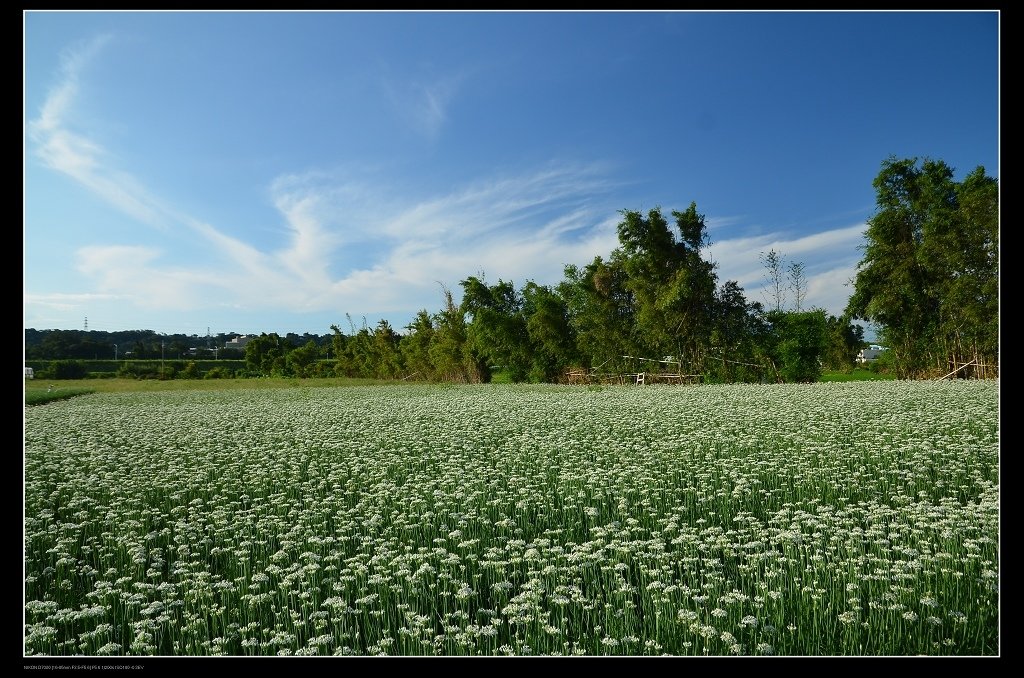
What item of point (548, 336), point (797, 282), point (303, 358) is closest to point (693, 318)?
point (548, 336)

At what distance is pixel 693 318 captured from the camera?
18.9 m

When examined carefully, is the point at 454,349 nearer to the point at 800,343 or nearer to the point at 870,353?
the point at 800,343

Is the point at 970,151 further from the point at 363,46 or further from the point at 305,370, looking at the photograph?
the point at 305,370

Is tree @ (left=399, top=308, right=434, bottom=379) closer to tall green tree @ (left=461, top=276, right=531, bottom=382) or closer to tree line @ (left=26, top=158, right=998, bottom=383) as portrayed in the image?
tree line @ (left=26, top=158, right=998, bottom=383)

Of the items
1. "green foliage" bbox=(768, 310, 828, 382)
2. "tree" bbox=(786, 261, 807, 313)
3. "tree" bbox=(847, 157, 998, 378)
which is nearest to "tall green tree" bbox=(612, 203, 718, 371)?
"green foliage" bbox=(768, 310, 828, 382)

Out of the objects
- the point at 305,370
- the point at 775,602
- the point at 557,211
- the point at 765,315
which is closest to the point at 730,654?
the point at 775,602

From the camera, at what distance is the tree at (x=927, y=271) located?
9.02 m

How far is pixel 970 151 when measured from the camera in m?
4.07

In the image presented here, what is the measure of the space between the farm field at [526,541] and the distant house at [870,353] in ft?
24.3

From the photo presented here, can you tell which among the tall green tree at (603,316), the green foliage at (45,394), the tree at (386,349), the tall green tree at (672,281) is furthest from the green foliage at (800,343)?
the tree at (386,349)

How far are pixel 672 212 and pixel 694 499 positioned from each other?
625 inches

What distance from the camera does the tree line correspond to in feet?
30.5

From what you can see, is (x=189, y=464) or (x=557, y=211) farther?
(x=189, y=464)

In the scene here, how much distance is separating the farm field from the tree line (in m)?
1.42
